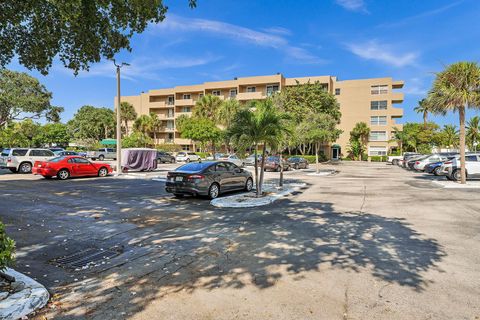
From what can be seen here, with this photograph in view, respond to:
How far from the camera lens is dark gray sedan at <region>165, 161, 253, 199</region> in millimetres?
11836

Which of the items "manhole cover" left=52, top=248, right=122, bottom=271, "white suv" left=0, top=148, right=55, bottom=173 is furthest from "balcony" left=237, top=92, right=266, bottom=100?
"manhole cover" left=52, top=248, right=122, bottom=271

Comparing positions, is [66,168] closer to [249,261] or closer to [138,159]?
[138,159]

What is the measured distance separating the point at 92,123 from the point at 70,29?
215 feet

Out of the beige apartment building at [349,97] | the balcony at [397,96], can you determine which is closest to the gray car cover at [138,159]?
the beige apartment building at [349,97]

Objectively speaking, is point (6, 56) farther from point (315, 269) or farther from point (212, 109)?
point (212, 109)

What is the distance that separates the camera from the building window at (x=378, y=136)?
58.6 metres

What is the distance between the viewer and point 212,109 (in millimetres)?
53969

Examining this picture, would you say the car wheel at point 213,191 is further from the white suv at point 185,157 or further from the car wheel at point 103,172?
the white suv at point 185,157

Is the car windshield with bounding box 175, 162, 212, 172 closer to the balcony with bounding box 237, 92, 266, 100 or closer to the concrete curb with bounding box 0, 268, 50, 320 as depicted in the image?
the concrete curb with bounding box 0, 268, 50, 320

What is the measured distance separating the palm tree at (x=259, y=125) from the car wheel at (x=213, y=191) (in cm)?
166

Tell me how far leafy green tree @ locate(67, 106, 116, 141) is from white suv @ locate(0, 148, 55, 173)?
47.7m

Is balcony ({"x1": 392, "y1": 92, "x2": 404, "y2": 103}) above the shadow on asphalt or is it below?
above

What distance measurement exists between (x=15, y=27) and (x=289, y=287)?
11.4 metres

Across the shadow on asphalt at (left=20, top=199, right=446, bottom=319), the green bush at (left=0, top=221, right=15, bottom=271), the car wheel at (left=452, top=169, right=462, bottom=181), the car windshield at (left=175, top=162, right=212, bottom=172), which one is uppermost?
the car windshield at (left=175, top=162, right=212, bottom=172)
